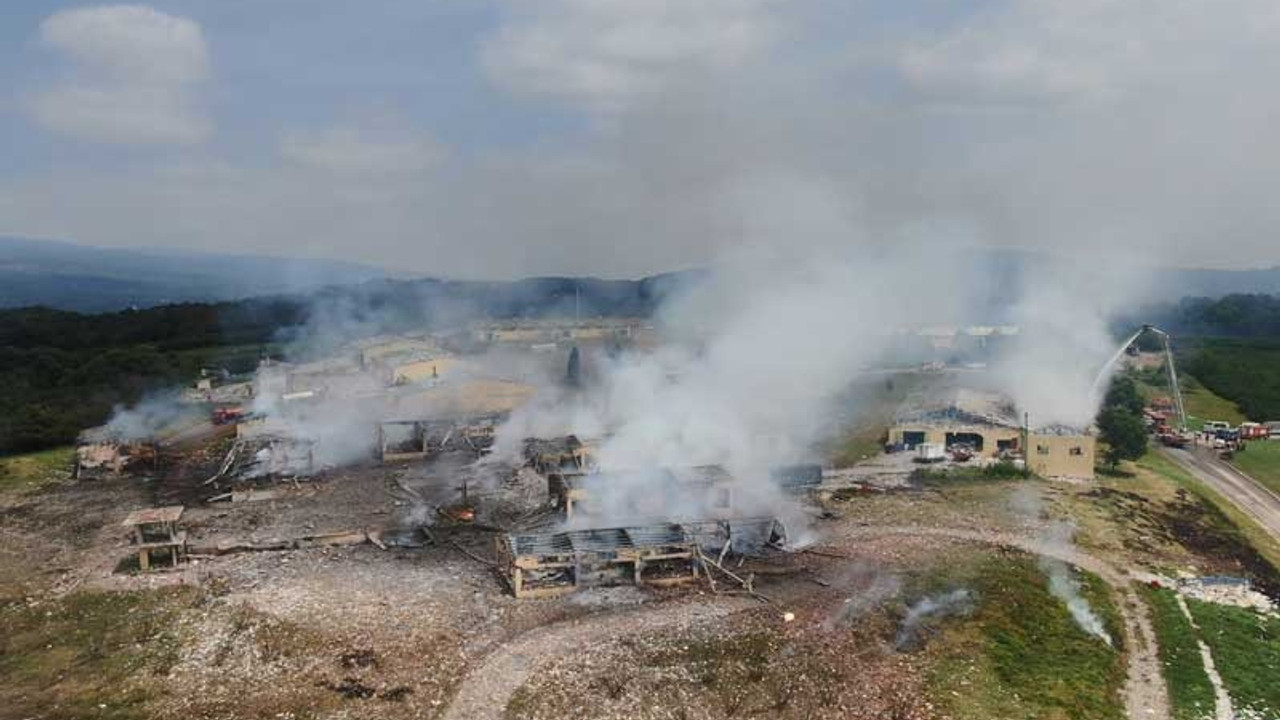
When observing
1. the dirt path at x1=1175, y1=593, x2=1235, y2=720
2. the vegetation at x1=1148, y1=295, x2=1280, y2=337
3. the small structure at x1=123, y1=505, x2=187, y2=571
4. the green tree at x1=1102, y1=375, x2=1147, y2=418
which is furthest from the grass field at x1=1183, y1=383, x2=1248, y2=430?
the small structure at x1=123, y1=505, x2=187, y2=571

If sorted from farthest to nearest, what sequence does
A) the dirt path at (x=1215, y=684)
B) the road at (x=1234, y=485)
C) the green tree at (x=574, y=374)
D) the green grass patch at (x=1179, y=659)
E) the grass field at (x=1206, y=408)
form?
the grass field at (x=1206, y=408), the green tree at (x=574, y=374), the road at (x=1234, y=485), the green grass patch at (x=1179, y=659), the dirt path at (x=1215, y=684)

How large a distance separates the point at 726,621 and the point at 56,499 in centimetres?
2881

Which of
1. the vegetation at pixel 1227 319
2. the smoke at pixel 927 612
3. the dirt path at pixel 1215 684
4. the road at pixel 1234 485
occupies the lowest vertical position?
the dirt path at pixel 1215 684

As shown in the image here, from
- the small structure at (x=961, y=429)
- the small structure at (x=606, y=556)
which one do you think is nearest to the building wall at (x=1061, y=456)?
the small structure at (x=961, y=429)

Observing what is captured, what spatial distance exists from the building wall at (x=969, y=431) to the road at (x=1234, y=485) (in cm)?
898

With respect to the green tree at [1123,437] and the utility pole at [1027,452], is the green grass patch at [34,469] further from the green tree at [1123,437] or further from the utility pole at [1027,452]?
the green tree at [1123,437]

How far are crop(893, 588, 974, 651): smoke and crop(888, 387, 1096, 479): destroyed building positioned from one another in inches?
643

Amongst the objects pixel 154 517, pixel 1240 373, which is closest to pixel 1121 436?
pixel 1240 373

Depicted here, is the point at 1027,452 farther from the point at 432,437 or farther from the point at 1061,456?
the point at 432,437

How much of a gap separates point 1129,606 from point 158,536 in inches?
1193

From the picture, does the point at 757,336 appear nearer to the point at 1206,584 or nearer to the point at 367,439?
the point at 367,439

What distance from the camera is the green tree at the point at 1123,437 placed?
38969mm

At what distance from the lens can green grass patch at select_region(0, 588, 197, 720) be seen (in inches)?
720

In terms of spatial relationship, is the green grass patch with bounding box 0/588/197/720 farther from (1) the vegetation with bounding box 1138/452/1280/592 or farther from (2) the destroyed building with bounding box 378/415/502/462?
(1) the vegetation with bounding box 1138/452/1280/592
